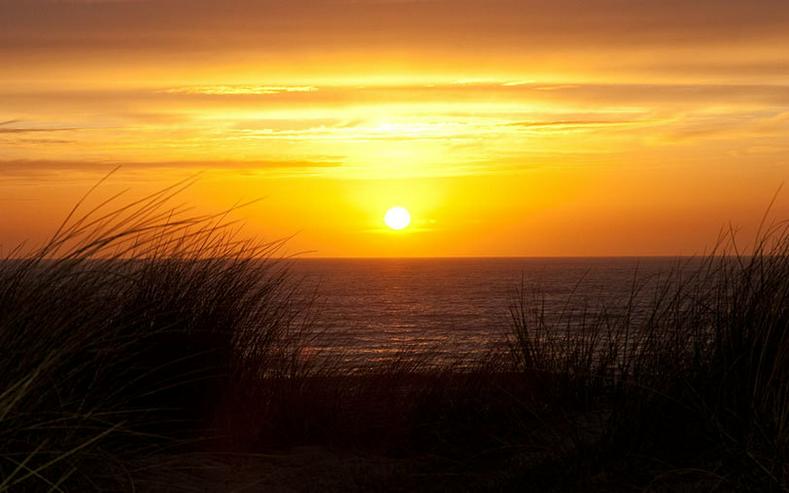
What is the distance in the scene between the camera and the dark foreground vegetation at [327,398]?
4.12 m

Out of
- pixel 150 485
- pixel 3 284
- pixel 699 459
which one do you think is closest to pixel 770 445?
pixel 699 459

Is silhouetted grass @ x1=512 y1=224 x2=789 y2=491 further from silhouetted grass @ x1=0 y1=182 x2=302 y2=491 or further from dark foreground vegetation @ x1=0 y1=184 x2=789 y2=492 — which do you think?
silhouetted grass @ x1=0 y1=182 x2=302 y2=491

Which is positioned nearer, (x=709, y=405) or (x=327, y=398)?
(x=709, y=405)

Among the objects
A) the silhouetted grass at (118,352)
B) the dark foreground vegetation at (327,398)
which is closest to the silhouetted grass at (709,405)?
the dark foreground vegetation at (327,398)

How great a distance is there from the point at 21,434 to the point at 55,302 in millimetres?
688

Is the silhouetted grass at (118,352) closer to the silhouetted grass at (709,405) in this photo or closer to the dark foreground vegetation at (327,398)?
the dark foreground vegetation at (327,398)

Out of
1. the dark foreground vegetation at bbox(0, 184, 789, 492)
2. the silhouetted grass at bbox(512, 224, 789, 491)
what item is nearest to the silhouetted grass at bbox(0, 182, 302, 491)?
the dark foreground vegetation at bbox(0, 184, 789, 492)

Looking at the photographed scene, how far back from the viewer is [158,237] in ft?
20.8

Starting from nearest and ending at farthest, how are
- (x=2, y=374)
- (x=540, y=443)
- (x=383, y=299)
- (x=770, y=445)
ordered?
(x=2, y=374) < (x=770, y=445) < (x=540, y=443) < (x=383, y=299)

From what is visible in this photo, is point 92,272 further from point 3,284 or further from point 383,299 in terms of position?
point 383,299

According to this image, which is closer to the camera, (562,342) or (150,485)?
(150,485)

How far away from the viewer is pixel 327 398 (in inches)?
253

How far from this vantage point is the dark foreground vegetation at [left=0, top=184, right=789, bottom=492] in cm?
412

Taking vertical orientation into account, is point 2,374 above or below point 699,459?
above
